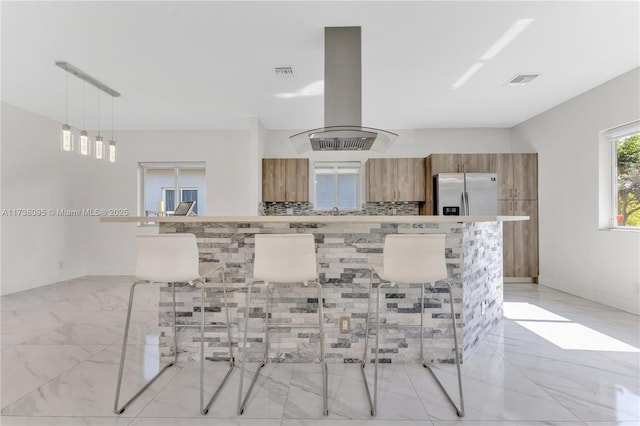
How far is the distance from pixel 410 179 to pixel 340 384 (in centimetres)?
416

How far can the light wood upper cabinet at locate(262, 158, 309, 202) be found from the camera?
558cm

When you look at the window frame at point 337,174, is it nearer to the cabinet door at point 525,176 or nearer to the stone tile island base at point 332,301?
the cabinet door at point 525,176

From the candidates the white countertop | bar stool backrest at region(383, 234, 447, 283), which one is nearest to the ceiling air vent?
the white countertop

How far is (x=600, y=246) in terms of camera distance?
12.8 ft

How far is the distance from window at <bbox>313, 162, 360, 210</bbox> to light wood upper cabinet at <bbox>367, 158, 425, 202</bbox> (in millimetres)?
449

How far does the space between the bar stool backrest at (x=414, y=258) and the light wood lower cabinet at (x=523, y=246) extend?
395cm

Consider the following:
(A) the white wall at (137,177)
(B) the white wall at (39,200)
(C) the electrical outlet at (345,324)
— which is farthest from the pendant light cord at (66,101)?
(C) the electrical outlet at (345,324)

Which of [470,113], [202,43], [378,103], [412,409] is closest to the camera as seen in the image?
[412,409]

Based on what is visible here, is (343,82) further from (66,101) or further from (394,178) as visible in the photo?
(66,101)

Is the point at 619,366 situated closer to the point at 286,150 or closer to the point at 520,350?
the point at 520,350

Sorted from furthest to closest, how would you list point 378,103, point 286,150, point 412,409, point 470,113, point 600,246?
point 286,150, point 470,113, point 378,103, point 600,246, point 412,409

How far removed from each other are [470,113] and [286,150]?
318cm

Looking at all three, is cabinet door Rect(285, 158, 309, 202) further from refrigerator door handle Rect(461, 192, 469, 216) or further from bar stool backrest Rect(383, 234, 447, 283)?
bar stool backrest Rect(383, 234, 447, 283)

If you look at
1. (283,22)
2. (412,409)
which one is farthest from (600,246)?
(283,22)
